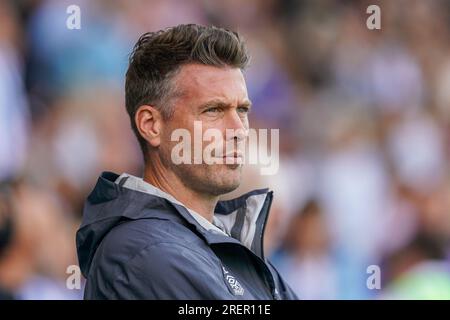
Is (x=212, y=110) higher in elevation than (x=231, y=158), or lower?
higher

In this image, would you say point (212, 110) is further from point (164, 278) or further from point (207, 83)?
point (164, 278)

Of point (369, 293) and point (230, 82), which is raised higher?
point (230, 82)

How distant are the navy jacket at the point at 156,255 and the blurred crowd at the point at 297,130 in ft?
4.59

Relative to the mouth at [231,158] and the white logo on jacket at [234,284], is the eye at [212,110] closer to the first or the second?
the mouth at [231,158]

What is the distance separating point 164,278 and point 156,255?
4 cm

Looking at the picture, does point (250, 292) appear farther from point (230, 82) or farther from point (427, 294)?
point (427, 294)

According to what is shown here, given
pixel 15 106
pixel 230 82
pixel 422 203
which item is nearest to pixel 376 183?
pixel 422 203

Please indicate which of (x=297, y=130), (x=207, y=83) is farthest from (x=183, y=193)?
(x=297, y=130)

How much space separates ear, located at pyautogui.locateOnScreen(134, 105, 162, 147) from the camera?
1.75m

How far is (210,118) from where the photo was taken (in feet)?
5.52

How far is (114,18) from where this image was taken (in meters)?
3.28

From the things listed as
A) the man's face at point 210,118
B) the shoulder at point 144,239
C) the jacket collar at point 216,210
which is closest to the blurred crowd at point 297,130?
the jacket collar at point 216,210

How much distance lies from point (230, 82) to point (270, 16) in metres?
1.83

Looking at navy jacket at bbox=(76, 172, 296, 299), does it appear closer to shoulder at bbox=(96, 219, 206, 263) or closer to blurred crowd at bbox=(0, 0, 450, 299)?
shoulder at bbox=(96, 219, 206, 263)
